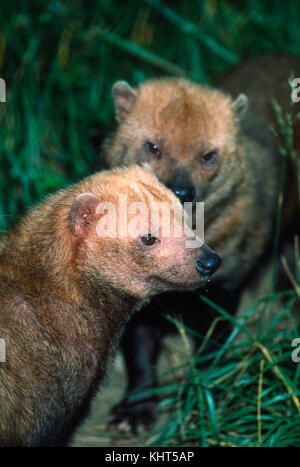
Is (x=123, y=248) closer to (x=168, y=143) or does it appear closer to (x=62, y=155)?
(x=168, y=143)

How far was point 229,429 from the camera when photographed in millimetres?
4113

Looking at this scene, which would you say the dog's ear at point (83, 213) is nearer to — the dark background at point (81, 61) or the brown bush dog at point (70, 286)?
the brown bush dog at point (70, 286)

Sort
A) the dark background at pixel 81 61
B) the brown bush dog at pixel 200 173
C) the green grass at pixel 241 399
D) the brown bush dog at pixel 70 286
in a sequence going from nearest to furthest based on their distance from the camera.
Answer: the brown bush dog at pixel 70 286 < the green grass at pixel 241 399 < the brown bush dog at pixel 200 173 < the dark background at pixel 81 61

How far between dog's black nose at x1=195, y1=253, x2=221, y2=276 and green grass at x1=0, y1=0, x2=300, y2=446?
0.98 meters

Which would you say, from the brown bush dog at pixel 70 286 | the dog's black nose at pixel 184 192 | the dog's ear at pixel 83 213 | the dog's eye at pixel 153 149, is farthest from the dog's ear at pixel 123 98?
the dog's ear at pixel 83 213

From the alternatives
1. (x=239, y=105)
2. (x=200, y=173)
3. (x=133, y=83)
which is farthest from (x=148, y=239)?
(x=133, y=83)

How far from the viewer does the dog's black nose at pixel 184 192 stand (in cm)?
419

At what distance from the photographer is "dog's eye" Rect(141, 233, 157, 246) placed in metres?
3.39

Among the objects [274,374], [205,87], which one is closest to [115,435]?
[274,374]

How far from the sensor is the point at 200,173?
15.1ft

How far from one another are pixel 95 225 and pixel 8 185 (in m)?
2.50

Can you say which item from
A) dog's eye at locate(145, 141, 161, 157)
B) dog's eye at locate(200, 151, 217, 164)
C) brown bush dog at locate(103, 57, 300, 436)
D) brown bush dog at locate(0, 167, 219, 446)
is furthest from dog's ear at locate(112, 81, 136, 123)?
brown bush dog at locate(0, 167, 219, 446)

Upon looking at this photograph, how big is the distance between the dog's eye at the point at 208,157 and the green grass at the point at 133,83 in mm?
992

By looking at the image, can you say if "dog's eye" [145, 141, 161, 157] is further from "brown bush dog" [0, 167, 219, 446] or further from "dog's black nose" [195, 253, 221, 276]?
"dog's black nose" [195, 253, 221, 276]
